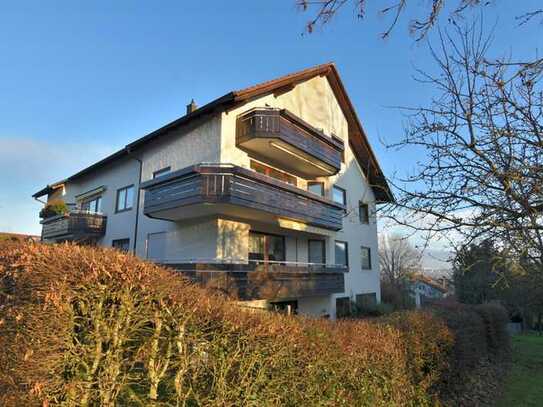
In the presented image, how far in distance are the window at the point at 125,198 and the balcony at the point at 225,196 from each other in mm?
4476

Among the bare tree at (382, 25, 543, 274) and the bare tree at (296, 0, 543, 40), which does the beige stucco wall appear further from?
the bare tree at (296, 0, 543, 40)

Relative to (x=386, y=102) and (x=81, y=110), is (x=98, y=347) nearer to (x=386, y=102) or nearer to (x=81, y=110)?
(x=386, y=102)

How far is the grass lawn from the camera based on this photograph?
886 cm

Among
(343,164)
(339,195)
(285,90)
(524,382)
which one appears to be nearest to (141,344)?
(524,382)

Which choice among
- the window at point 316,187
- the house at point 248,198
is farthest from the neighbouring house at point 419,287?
the window at point 316,187

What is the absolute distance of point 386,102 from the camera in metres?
5.04

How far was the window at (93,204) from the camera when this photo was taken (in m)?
21.2

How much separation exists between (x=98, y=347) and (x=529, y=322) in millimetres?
43862

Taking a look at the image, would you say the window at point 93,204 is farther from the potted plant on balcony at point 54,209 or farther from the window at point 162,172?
the window at point 162,172

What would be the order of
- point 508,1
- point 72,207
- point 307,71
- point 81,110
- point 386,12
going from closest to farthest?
point 386,12 < point 508,1 < point 81,110 < point 307,71 < point 72,207

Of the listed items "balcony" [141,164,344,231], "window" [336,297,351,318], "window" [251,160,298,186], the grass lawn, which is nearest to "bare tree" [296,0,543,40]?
"balcony" [141,164,344,231]

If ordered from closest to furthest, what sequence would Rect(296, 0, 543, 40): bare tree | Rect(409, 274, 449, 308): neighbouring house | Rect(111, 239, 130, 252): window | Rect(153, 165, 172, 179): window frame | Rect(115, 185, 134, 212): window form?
1. Rect(296, 0, 543, 40): bare tree
2. Rect(409, 274, 449, 308): neighbouring house
3. Rect(153, 165, 172, 179): window frame
4. Rect(111, 239, 130, 252): window
5. Rect(115, 185, 134, 212): window

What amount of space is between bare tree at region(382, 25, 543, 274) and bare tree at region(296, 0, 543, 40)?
2.72 ft

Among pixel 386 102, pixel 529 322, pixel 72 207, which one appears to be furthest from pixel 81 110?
pixel 529 322
